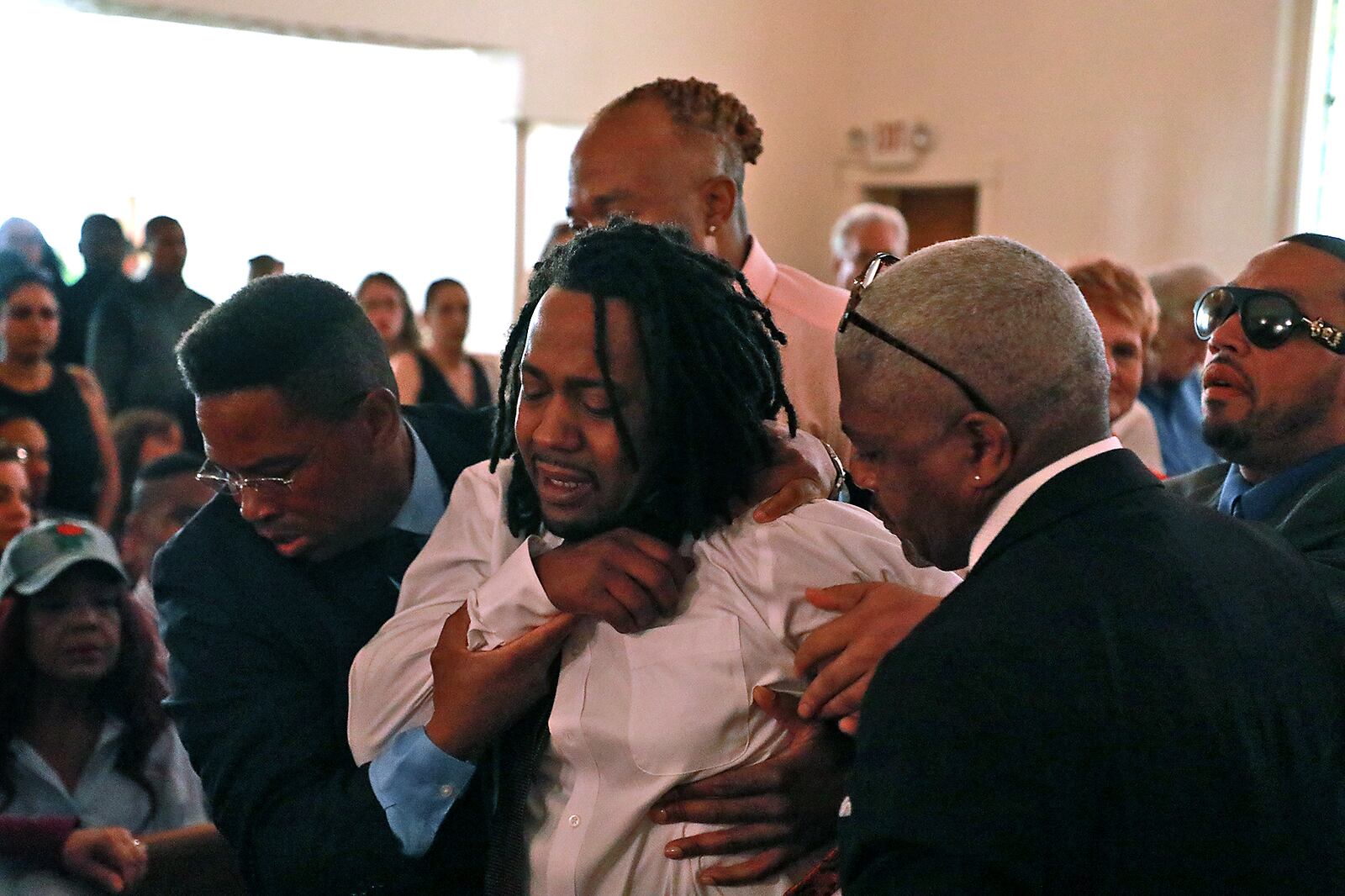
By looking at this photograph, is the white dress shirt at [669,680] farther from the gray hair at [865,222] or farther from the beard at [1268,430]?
the gray hair at [865,222]

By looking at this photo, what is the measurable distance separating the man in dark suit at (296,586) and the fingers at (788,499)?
0.50m

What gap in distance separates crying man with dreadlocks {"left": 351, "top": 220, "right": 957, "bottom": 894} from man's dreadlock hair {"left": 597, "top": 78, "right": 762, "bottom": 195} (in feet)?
3.20

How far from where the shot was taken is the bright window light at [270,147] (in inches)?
279

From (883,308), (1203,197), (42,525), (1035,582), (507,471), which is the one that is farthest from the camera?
(1203,197)

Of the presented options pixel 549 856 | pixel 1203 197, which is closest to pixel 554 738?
pixel 549 856

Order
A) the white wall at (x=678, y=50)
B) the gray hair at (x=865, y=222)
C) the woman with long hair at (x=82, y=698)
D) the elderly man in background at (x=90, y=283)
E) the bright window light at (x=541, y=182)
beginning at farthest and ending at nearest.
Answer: the bright window light at (x=541, y=182) < the white wall at (x=678, y=50) < the gray hair at (x=865, y=222) < the elderly man in background at (x=90, y=283) < the woman with long hair at (x=82, y=698)

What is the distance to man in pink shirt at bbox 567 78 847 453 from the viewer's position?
2529 millimetres

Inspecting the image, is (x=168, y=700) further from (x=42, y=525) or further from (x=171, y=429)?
(x=171, y=429)

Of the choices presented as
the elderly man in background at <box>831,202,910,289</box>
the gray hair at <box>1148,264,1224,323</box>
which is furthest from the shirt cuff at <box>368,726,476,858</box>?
the elderly man in background at <box>831,202,910,289</box>

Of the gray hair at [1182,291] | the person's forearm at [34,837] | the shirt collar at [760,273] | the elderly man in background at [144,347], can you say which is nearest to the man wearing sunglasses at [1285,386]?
the shirt collar at [760,273]

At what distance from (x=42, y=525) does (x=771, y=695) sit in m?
2.15

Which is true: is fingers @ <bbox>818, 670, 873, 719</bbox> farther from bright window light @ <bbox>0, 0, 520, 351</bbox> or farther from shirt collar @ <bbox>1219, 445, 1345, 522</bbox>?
bright window light @ <bbox>0, 0, 520, 351</bbox>

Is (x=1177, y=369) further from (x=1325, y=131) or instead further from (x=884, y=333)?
(x=1325, y=131)

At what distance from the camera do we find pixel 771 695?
1.56 metres
